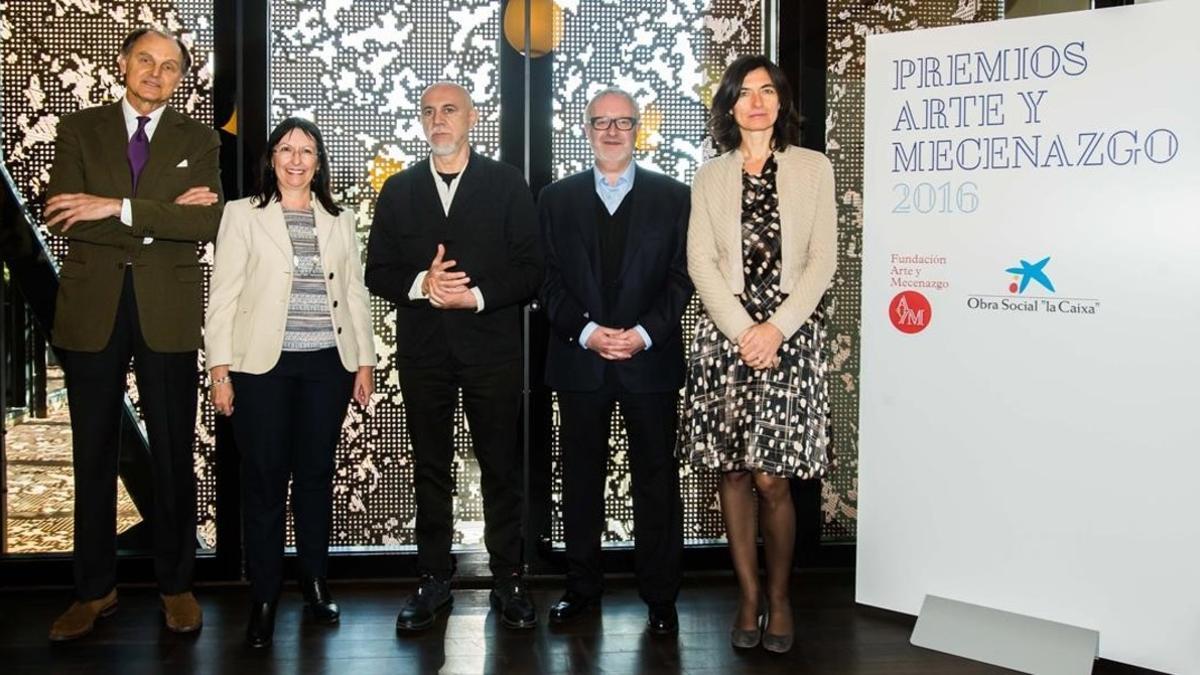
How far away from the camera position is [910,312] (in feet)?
12.3

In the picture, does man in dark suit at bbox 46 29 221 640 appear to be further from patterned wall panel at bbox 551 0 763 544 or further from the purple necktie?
patterned wall panel at bbox 551 0 763 544

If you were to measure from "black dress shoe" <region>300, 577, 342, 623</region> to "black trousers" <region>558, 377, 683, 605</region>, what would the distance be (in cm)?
92

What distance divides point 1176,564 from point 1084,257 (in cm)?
98

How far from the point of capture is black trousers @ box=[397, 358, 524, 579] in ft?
12.1

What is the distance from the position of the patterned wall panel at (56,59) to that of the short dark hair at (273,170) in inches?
32.3

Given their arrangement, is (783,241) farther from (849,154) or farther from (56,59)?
(56,59)

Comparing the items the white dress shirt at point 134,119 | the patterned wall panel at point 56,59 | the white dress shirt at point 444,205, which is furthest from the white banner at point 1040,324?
the patterned wall panel at point 56,59

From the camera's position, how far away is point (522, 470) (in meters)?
4.44

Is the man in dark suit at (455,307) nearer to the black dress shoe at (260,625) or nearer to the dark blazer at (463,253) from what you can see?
the dark blazer at (463,253)

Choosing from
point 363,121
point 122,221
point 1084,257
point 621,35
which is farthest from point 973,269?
point 122,221

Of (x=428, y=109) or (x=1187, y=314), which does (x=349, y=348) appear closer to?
(x=428, y=109)

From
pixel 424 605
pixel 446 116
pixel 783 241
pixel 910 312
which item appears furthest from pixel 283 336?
pixel 910 312

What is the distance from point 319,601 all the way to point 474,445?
2.63ft

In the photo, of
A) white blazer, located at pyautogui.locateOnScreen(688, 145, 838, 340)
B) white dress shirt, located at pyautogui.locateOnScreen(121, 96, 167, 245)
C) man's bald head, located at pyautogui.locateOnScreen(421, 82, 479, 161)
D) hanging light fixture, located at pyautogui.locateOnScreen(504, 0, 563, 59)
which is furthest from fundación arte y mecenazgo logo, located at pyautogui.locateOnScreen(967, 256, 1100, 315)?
white dress shirt, located at pyautogui.locateOnScreen(121, 96, 167, 245)
